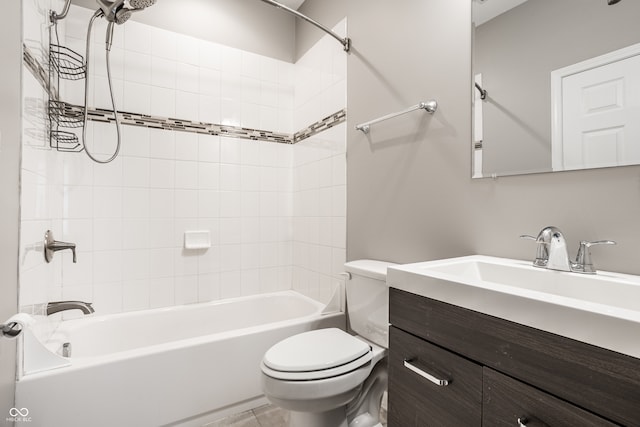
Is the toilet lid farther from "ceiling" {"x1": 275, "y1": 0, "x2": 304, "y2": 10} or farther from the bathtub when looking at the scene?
"ceiling" {"x1": 275, "y1": 0, "x2": 304, "y2": 10}

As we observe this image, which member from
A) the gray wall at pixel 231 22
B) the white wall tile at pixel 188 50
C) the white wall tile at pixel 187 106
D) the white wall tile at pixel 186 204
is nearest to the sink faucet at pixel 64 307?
the white wall tile at pixel 186 204

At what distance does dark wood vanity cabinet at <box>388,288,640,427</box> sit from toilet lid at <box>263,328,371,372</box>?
305mm

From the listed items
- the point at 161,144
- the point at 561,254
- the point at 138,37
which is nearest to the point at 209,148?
the point at 161,144

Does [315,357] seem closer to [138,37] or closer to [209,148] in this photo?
[209,148]

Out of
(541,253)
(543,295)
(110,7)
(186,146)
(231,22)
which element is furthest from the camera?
(231,22)

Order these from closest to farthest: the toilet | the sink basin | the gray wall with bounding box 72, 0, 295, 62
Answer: the sink basin
the toilet
the gray wall with bounding box 72, 0, 295, 62

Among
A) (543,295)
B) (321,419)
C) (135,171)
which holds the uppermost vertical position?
(135,171)

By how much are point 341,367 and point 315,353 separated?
0.12m

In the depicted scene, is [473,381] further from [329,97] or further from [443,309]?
[329,97]

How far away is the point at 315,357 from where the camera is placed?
1205mm

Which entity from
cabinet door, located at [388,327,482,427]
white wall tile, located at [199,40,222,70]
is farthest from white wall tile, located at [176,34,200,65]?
cabinet door, located at [388,327,482,427]

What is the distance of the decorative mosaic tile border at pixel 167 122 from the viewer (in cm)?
152

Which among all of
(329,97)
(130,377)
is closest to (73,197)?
(130,377)

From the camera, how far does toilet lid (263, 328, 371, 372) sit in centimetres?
115
